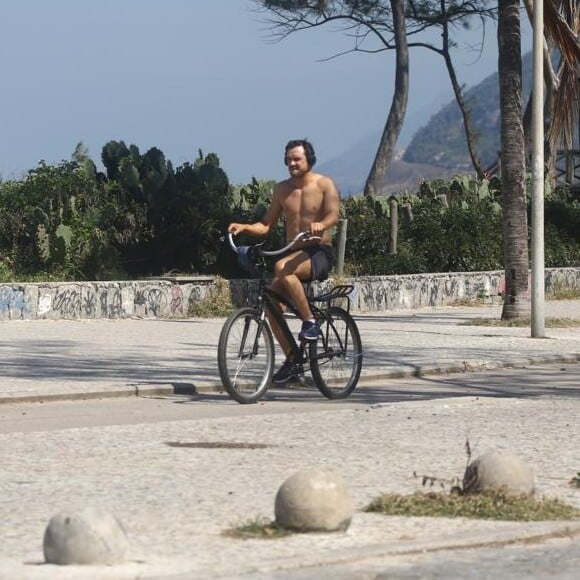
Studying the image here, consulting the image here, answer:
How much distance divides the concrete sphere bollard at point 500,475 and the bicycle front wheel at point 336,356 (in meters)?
5.11

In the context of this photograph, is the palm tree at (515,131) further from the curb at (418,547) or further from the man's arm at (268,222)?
the curb at (418,547)

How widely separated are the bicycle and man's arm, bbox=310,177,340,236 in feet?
0.35

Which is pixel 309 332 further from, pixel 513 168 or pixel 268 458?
pixel 513 168

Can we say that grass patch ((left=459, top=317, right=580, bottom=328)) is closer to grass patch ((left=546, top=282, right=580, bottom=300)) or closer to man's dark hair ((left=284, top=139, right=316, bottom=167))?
grass patch ((left=546, top=282, right=580, bottom=300))

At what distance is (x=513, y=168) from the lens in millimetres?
21453

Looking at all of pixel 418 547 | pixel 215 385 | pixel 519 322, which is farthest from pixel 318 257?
pixel 519 322

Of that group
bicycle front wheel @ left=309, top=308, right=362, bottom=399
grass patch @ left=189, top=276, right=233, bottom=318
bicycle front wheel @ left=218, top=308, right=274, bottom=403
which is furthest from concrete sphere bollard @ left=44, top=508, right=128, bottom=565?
grass patch @ left=189, top=276, right=233, bottom=318

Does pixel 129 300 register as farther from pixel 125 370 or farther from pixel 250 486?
pixel 250 486

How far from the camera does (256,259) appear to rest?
1269 cm

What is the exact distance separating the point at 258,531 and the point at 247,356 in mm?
5553

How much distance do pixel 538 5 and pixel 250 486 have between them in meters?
12.1

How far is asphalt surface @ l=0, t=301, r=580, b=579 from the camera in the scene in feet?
21.6

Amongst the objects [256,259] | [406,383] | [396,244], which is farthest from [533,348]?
[396,244]

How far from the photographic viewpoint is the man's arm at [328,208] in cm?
1253
